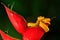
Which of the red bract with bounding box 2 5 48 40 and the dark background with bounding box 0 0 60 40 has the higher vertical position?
the dark background with bounding box 0 0 60 40

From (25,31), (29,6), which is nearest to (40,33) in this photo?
(25,31)

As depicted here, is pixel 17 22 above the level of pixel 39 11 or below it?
below

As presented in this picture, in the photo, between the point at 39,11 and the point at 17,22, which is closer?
the point at 17,22

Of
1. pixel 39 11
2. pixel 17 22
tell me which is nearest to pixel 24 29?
pixel 17 22

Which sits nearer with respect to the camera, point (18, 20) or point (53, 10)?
point (18, 20)

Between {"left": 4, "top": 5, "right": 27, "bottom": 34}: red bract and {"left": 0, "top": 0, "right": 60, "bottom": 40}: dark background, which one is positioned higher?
{"left": 0, "top": 0, "right": 60, "bottom": 40}: dark background

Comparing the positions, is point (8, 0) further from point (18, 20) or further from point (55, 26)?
point (55, 26)

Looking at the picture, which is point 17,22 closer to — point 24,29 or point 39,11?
point 24,29

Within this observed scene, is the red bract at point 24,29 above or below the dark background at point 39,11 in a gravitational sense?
below
